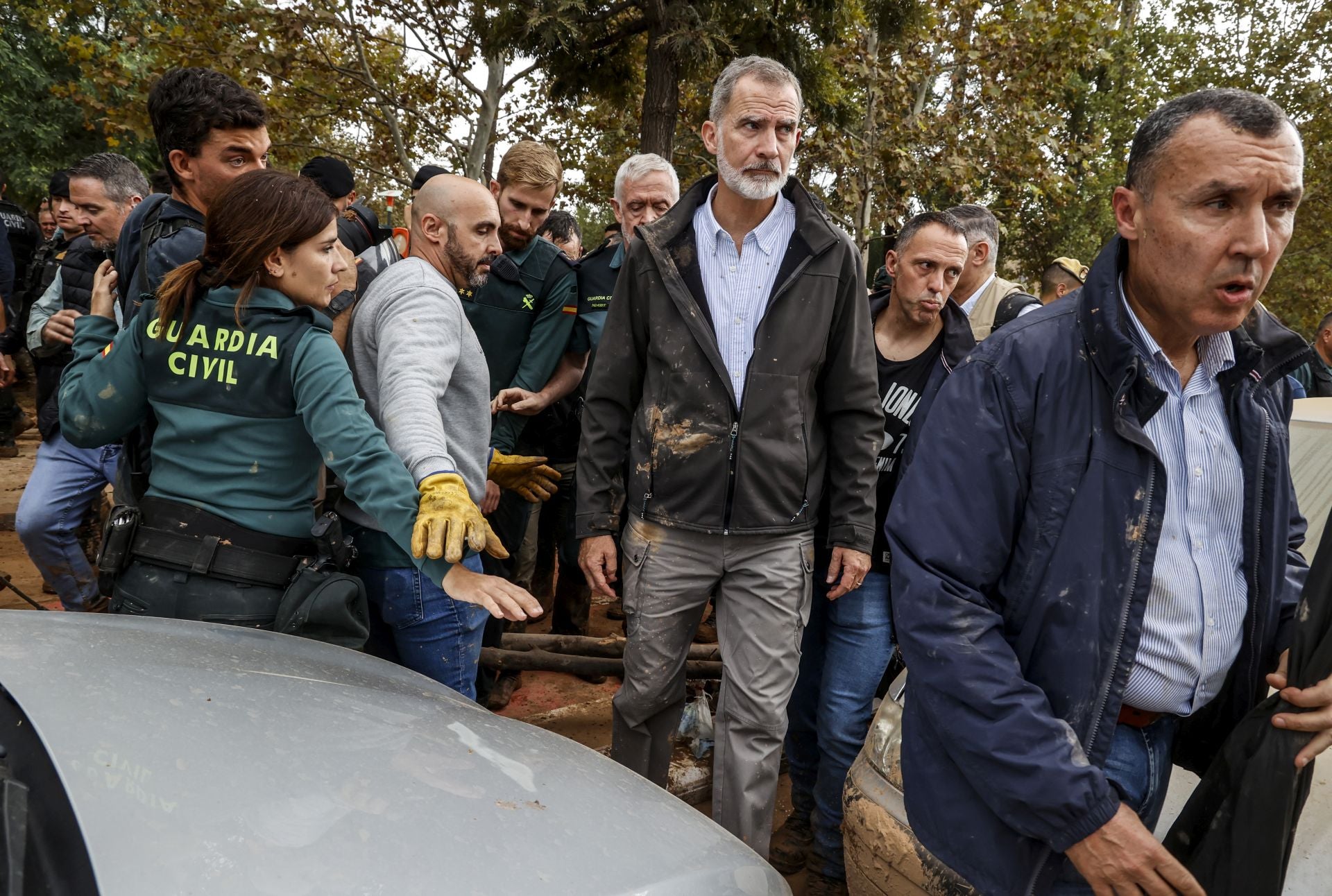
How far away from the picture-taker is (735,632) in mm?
2871

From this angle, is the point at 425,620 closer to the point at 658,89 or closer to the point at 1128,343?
the point at 1128,343

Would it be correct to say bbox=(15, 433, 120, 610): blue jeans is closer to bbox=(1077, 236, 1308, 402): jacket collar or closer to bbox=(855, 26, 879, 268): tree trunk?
bbox=(1077, 236, 1308, 402): jacket collar

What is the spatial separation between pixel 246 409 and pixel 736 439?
132 centimetres

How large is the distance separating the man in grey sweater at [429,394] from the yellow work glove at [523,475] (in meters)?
0.85

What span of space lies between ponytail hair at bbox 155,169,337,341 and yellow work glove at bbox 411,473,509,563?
0.62 m

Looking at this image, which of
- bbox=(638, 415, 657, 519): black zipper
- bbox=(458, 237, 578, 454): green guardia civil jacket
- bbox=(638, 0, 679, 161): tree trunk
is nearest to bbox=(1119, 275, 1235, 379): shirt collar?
bbox=(638, 415, 657, 519): black zipper

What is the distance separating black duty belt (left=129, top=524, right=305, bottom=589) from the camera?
2.18m

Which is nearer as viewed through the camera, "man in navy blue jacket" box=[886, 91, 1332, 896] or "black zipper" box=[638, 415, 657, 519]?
"man in navy blue jacket" box=[886, 91, 1332, 896]

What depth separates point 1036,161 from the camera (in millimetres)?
14047

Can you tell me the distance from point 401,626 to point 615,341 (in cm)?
107

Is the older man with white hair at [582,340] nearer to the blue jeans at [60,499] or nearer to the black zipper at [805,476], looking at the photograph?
the black zipper at [805,476]

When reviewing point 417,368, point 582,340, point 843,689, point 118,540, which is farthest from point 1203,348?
→ point 582,340

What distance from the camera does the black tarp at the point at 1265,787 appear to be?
1579 millimetres

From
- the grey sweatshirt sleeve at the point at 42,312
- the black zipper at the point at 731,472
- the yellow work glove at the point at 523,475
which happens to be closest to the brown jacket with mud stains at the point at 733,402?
the black zipper at the point at 731,472
